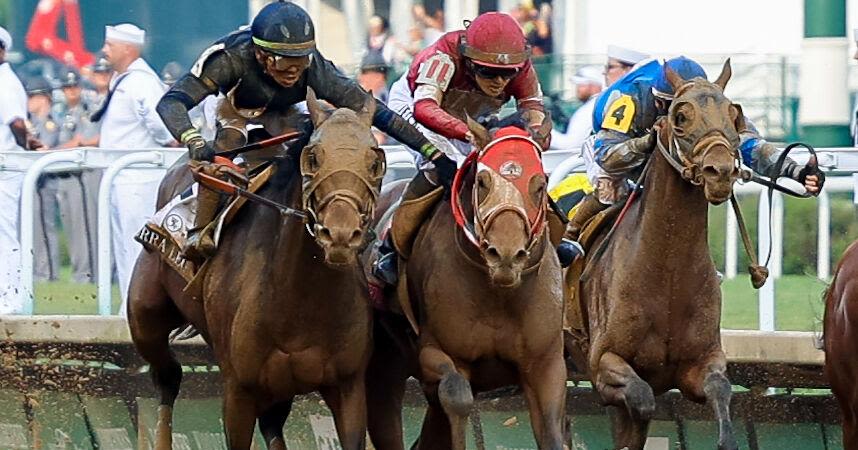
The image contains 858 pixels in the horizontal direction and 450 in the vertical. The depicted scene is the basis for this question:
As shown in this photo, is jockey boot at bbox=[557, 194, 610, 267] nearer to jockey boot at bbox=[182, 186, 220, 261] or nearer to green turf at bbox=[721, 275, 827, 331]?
jockey boot at bbox=[182, 186, 220, 261]

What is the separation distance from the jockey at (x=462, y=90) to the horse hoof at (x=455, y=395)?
830 mm

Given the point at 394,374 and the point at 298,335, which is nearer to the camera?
the point at 298,335

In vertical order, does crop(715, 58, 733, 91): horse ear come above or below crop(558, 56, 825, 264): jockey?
above

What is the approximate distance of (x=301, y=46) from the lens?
8609mm

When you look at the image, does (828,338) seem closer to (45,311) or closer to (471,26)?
(471,26)

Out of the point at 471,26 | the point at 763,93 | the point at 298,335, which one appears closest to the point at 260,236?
the point at 298,335

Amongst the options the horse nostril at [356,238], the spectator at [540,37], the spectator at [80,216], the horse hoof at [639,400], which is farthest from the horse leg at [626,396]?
the spectator at [540,37]

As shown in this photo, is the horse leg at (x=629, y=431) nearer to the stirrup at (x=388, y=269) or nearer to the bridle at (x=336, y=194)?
the stirrup at (x=388, y=269)

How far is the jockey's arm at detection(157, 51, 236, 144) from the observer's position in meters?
8.71

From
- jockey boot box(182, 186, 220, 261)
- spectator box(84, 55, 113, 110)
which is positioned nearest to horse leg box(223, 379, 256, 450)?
jockey boot box(182, 186, 220, 261)

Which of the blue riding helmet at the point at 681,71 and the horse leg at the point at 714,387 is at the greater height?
the blue riding helmet at the point at 681,71

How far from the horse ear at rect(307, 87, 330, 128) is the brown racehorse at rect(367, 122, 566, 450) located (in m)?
0.60

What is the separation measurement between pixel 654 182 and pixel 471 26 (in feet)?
3.20

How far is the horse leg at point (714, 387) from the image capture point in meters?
8.38
